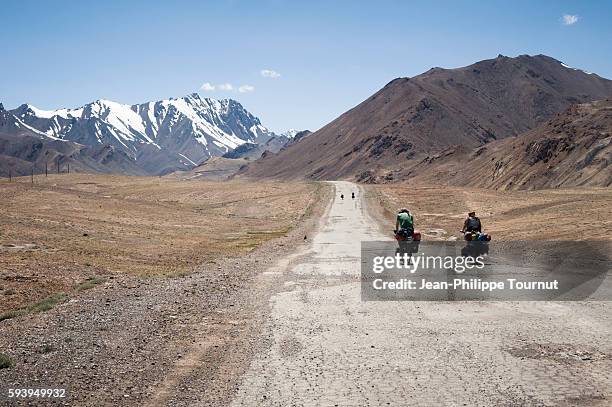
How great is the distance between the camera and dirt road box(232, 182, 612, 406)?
8.48 m

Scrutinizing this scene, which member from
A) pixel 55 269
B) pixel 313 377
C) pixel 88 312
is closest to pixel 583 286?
pixel 313 377

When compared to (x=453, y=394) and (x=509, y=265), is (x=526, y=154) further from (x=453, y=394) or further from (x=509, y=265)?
(x=453, y=394)

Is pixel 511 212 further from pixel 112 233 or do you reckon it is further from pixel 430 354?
pixel 430 354

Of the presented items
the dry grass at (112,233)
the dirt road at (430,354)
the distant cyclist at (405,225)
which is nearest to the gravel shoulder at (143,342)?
the dirt road at (430,354)

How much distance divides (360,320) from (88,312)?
7402 mm

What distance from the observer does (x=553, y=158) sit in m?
103

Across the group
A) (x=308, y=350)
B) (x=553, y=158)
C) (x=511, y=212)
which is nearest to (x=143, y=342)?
(x=308, y=350)

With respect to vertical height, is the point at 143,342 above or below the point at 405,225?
below

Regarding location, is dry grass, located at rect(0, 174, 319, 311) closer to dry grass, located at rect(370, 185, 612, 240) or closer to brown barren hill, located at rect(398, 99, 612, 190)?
dry grass, located at rect(370, 185, 612, 240)

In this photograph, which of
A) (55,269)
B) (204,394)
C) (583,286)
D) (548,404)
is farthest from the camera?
(55,269)

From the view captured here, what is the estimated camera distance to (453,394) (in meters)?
8.48

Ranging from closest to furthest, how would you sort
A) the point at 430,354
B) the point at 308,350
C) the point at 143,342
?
1. the point at 430,354
2. the point at 308,350
3. the point at 143,342

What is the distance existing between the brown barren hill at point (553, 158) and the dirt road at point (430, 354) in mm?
74163

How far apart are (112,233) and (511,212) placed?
3379 cm
